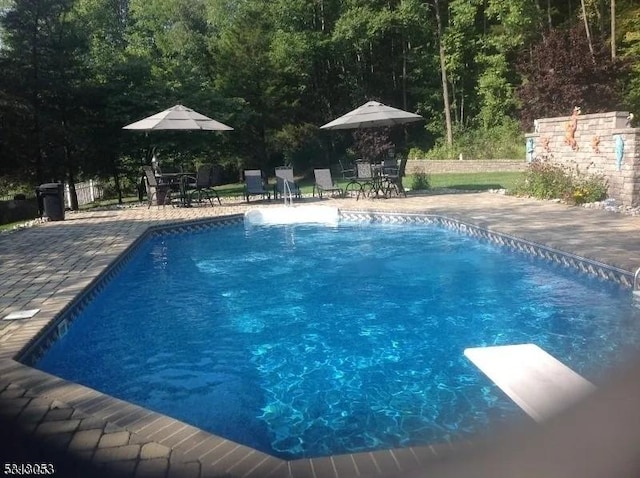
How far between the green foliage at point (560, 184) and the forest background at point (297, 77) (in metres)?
8.06

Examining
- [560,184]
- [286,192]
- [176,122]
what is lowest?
[560,184]

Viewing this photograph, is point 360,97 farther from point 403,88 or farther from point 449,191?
point 449,191

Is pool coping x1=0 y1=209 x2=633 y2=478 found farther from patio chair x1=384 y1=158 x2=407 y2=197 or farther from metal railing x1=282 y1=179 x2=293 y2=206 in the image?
patio chair x1=384 y1=158 x2=407 y2=197

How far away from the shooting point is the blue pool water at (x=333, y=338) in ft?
12.1

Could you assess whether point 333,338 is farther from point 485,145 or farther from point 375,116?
point 485,145

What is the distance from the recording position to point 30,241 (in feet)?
29.9

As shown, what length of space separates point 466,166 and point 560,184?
1071 centimetres

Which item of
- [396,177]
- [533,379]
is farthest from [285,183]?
[533,379]

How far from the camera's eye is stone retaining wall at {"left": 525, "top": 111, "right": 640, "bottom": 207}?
392 inches

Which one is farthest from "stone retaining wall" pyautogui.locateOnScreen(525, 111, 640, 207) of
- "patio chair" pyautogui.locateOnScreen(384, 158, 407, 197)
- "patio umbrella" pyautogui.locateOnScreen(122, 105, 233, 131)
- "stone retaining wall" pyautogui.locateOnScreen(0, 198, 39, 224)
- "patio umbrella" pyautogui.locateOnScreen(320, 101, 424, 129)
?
"stone retaining wall" pyautogui.locateOnScreen(0, 198, 39, 224)

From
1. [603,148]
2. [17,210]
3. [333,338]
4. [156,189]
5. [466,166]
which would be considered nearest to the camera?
[333,338]

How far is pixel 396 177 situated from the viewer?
1380 cm

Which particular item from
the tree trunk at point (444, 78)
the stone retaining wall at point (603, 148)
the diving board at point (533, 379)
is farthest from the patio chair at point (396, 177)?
the tree trunk at point (444, 78)

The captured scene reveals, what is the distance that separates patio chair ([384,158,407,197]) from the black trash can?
7.51 m
